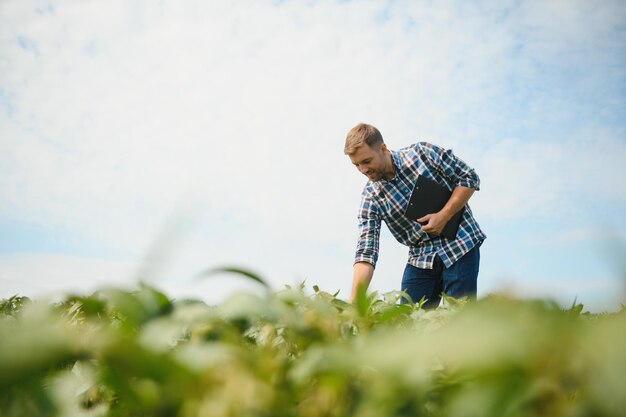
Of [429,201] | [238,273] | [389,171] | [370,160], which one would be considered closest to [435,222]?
[429,201]

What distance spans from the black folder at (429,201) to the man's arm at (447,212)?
0.40 feet

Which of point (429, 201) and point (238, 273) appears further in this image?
point (429, 201)

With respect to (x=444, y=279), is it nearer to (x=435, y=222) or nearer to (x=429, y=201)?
(x=435, y=222)

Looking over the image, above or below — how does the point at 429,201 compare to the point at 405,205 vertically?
below

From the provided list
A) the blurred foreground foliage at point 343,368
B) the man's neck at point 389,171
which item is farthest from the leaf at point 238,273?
the man's neck at point 389,171

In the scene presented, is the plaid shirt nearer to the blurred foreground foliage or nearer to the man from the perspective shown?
the man

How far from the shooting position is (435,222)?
4.93m

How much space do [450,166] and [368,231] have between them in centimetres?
118

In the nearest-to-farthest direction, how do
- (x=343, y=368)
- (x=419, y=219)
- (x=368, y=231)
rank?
(x=343, y=368)
(x=419, y=219)
(x=368, y=231)

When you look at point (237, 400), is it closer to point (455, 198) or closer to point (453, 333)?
point (453, 333)

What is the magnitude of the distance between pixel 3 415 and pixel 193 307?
0.25 meters

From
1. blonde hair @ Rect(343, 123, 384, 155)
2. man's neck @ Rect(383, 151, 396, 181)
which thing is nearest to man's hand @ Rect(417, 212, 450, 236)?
man's neck @ Rect(383, 151, 396, 181)

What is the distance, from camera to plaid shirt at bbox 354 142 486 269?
5.14 m

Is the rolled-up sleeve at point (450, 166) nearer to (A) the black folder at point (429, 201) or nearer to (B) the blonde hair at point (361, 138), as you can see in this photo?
(A) the black folder at point (429, 201)
